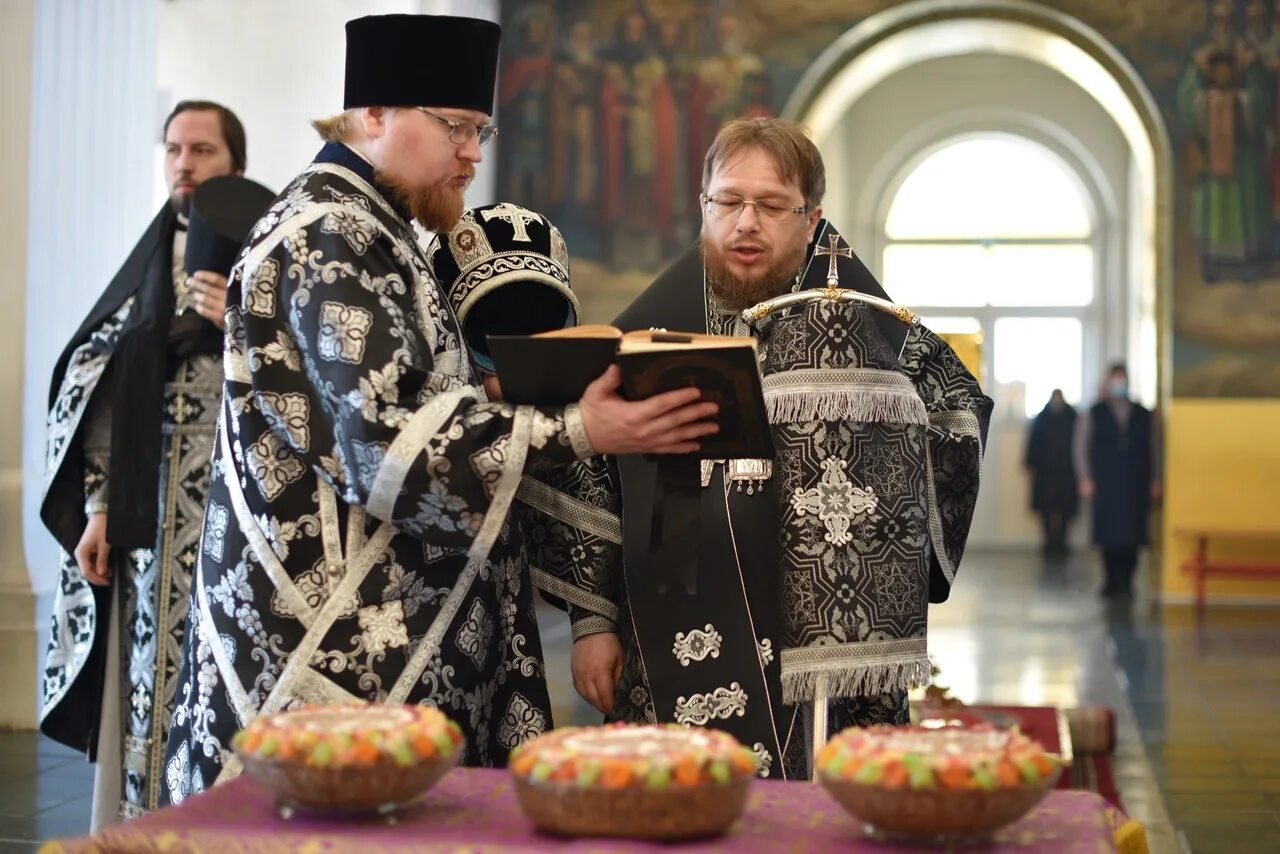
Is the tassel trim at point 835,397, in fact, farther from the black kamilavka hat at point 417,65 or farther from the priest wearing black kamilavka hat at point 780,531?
the black kamilavka hat at point 417,65

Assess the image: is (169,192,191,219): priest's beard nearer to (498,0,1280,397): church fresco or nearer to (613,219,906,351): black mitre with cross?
(613,219,906,351): black mitre with cross

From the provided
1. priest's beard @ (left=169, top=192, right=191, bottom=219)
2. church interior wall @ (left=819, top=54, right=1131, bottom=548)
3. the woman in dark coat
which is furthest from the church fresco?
priest's beard @ (left=169, top=192, right=191, bottom=219)

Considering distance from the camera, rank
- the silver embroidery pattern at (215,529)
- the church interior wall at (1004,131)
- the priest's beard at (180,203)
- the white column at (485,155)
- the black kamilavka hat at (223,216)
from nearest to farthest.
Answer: the silver embroidery pattern at (215,529) < the black kamilavka hat at (223,216) < the priest's beard at (180,203) < the white column at (485,155) < the church interior wall at (1004,131)

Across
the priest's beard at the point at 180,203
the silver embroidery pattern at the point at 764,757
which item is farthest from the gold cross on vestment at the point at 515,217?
the priest's beard at the point at 180,203

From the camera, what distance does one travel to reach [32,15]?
6.67 m

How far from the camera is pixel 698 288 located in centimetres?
325

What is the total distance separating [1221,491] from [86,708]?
1034cm

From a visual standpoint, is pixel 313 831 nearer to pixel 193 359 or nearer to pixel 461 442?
pixel 461 442

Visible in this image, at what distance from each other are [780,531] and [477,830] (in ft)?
3.96

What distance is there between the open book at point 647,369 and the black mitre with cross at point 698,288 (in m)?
0.63

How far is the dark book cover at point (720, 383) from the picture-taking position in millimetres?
2439

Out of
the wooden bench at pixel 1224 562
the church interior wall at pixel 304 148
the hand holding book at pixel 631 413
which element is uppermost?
the church interior wall at pixel 304 148

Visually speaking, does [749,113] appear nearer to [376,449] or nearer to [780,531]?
[780,531]

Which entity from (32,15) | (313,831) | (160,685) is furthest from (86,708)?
(32,15)
